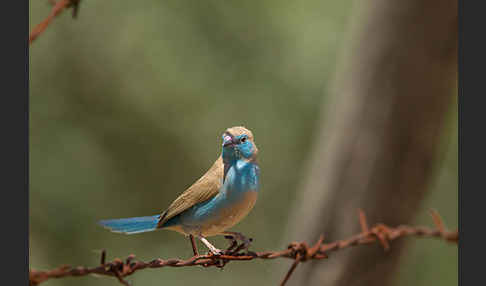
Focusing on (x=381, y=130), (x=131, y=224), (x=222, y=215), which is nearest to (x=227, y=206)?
(x=222, y=215)

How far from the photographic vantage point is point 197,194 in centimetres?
114

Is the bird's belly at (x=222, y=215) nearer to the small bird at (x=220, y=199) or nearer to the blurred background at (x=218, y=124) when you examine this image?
the small bird at (x=220, y=199)

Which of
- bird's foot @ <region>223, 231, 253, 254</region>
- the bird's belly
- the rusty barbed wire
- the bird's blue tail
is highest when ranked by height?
the bird's belly

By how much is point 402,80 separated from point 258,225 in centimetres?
120

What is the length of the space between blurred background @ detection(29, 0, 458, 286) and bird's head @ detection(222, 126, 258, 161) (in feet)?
3.58

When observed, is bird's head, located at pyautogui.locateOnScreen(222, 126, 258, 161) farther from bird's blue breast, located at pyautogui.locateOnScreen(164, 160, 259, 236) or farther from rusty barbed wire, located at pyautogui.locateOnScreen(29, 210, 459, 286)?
rusty barbed wire, located at pyautogui.locateOnScreen(29, 210, 459, 286)

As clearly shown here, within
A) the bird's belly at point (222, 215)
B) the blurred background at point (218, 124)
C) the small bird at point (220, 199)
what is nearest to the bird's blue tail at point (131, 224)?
the small bird at point (220, 199)

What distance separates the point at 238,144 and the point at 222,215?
0.49ft

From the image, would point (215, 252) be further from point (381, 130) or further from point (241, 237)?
point (381, 130)

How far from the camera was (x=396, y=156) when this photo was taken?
10.0 ft

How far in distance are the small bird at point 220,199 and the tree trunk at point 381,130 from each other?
2.02m

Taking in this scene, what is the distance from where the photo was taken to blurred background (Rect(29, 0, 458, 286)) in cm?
280

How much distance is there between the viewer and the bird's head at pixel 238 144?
3.55ft

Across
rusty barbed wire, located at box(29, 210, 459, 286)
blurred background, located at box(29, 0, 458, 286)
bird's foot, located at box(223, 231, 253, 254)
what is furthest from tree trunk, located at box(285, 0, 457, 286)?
bird's foot, located at box(223, 231, 253, 254)
